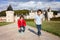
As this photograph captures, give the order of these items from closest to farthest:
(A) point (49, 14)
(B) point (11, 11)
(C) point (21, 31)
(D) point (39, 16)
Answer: (D) point (39, 16)
(C) point (21, 31)
(B) point (11, 11)
(A) point (49, 14)

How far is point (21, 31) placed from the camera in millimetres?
12711

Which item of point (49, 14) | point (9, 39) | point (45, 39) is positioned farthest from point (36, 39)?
point (49, 14)

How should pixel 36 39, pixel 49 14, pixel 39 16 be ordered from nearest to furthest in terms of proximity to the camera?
pixel 36 39, pixel 39 16, pixel 49 14

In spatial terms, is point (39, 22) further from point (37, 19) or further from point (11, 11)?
point (11, 11)

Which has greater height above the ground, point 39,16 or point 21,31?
point 39,16

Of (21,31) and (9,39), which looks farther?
(21,31)

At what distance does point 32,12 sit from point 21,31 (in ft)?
219

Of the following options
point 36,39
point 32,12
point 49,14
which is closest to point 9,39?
point 36,39

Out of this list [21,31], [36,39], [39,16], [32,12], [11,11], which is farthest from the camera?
[32,12]

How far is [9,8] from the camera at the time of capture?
65062mm

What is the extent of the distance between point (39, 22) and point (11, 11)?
5378 centimetres

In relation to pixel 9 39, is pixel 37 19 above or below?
above

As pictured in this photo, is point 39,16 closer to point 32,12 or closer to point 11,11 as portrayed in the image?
point 11,11

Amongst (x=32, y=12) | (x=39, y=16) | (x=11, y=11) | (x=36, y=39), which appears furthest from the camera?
(x=32, y=12)
